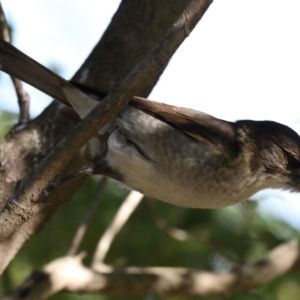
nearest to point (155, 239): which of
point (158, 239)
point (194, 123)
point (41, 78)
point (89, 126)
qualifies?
point (158, 239)

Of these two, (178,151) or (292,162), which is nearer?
(178,151)

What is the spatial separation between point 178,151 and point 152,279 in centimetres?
96

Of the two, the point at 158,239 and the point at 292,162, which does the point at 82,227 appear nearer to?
the point at 158,239

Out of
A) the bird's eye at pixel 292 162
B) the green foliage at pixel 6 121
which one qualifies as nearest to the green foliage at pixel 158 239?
the green foliage at pixel 6 121

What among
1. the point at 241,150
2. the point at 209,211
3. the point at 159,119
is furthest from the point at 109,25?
the point at 209,211

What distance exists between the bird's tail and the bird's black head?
0.93 metres

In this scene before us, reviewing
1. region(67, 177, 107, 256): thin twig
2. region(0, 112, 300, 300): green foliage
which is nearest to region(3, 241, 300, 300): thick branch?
region(67, 177, 107, 256): thin twig

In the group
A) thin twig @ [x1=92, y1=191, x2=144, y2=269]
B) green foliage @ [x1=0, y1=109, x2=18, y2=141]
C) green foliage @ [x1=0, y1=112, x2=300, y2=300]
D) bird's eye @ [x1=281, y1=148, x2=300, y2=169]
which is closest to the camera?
bird's eye @ [x1=281, y1=148, x2=300, y2=169]

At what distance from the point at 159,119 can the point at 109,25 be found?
3.00 feet

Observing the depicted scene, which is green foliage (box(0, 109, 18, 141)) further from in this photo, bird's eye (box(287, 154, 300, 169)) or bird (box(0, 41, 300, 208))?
bird's eye (box(287, 154, 300, 169))

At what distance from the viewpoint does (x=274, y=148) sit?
14.1 feet

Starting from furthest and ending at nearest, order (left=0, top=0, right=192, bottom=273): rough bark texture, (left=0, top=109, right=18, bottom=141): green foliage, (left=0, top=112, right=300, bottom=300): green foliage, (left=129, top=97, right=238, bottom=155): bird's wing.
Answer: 1. (left=0, top=109, right=18, bottom=141): green foliage
2. (left=0, top=112, right=300, bottom=300): green foliage
3. (left=0, top=0, right=192, bottom=273): rough bark texture
4. (left=129, top=97, right=238, bottom=155): bird's wing

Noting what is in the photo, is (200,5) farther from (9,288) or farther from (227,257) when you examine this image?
(9,288)

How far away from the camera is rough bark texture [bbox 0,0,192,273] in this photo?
4145mm
